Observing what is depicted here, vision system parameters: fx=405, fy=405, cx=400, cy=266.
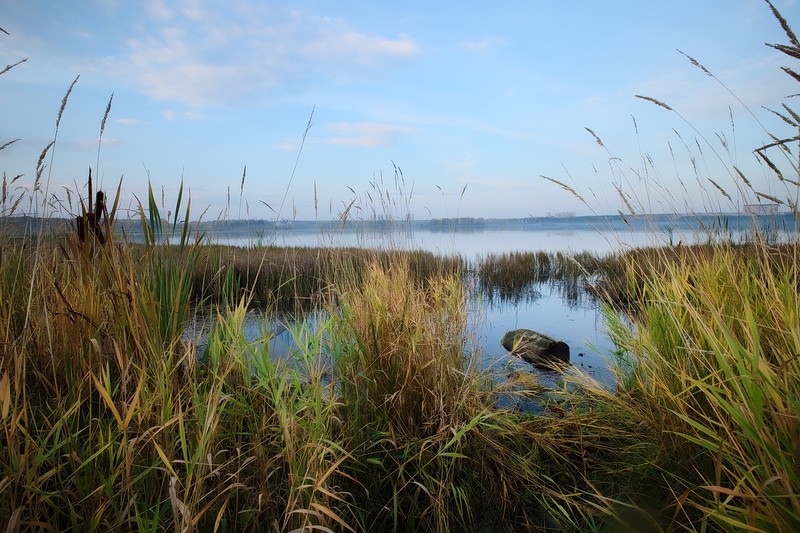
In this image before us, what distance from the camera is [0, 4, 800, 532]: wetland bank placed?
53.0 inches

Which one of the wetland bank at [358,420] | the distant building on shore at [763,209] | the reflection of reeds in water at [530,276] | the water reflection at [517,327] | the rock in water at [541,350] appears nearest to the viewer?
the wetland bank at [358,420]

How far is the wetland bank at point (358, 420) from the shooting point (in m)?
1.35

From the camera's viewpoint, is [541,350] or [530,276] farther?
[530,276]

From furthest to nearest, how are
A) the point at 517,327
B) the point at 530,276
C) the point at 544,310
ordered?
the point at 530,276 → the point at 544,310 → the point at 517,327

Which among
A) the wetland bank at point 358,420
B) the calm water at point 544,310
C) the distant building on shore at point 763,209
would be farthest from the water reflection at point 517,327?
the distant building on shore at point 763,209

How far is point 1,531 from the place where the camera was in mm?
1191

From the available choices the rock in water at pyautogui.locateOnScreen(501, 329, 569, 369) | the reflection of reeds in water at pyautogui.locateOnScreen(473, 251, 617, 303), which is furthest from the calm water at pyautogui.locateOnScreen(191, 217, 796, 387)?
the reflection of reeds in water at pyautogui.locateOnScreen(473, 251, 617, 303)

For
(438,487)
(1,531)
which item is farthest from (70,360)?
(438,487)

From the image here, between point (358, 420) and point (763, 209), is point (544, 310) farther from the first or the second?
point (358, 420)

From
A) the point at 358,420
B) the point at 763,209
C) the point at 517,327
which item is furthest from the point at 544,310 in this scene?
the point at 358,420

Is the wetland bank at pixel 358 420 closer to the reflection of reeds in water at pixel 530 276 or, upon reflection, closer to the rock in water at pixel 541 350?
the rock in water at pixel 541 350

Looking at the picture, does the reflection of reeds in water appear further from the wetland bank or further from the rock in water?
the wetland bank

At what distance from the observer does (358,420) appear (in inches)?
87.7

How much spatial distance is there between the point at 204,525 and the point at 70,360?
101 cm
